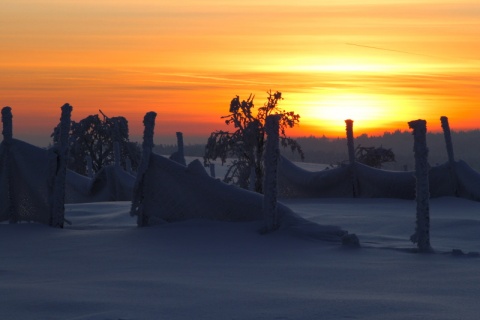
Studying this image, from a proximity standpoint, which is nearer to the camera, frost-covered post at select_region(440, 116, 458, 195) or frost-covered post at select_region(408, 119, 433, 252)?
frost-covered post at select_region(408, 119, 433, 252)

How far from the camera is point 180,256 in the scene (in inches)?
399

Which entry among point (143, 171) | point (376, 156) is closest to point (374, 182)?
point (143, 171)

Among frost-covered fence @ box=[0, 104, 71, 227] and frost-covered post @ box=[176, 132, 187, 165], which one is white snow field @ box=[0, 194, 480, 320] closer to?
frost-covered fence @ box=[0, 104, 71, 227]

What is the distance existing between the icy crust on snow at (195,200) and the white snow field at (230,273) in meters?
0.22

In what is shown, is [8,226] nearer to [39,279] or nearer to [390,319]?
[39,279]

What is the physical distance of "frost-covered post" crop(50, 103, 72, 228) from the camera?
524 inches

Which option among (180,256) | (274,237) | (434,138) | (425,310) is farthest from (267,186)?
(434,138)

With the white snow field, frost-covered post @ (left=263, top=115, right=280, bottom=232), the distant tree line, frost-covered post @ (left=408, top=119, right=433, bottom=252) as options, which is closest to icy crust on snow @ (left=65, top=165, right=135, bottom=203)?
the white snow field

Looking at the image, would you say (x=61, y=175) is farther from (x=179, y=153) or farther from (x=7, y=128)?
(x=179, y=153)

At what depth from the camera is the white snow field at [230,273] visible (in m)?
6.58

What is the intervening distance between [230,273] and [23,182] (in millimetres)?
6151

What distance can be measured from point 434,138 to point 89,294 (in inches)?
5800

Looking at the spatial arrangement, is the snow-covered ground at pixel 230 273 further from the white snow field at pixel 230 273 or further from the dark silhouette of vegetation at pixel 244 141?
the dark silhouette of vegetation at pixel 244 141

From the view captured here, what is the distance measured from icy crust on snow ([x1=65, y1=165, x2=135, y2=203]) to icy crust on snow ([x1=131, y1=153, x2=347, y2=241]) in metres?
11.1
